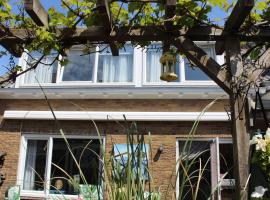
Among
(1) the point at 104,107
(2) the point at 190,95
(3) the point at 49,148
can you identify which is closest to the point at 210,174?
(2) the point at 190,95

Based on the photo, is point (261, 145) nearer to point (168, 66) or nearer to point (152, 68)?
point (168, 66)

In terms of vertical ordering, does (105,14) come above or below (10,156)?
above

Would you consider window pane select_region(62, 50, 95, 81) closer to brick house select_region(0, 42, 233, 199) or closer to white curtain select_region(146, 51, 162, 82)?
brick house select_region(0, 42, 233, 199)

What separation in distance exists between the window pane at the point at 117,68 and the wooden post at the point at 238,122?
8.00m

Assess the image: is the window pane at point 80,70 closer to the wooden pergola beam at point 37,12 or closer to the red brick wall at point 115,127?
the red brick wall at point 115,127

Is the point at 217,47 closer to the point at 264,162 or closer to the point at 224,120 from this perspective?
the point at 264,162

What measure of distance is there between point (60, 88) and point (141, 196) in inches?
367

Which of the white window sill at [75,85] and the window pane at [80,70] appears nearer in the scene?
the white window sill at [75,85]

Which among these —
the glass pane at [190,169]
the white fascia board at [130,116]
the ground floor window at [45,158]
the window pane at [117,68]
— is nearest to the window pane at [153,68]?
the window pane at [117,68]

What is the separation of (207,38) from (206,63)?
0.97 feet

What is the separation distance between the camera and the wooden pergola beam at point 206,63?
3533mm

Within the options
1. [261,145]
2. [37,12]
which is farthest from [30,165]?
[261,145]

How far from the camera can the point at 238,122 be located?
3338 mm

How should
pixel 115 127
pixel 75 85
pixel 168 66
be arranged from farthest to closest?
pixel 75 85 < pixel 115 127 < pixel 168 66
